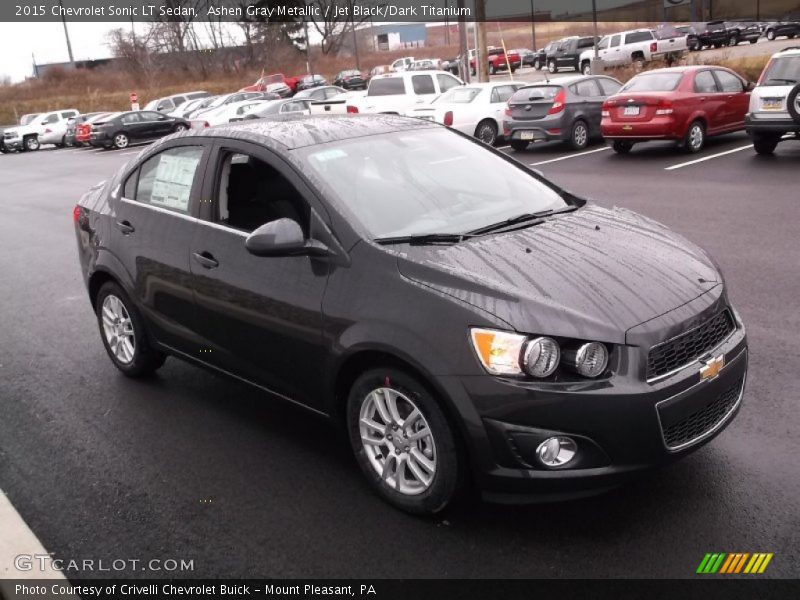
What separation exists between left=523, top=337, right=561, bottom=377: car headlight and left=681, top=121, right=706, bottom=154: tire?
1328cm

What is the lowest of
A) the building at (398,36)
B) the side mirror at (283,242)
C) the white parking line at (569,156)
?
the white parking line at (569,156)

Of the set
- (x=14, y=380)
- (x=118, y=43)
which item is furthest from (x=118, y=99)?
(x=14, y=380)

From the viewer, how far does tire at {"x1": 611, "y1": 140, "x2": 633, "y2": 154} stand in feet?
54.5

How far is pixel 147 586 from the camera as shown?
3.42 m

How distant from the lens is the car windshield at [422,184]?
4113 mm

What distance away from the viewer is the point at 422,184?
14.5ft

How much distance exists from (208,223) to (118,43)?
227 ft

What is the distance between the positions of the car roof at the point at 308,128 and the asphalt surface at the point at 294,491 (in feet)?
4.59

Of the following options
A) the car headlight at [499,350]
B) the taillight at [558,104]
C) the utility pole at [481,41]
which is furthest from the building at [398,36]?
the car headlight at [499,350]

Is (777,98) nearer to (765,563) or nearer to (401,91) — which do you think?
(401,91)

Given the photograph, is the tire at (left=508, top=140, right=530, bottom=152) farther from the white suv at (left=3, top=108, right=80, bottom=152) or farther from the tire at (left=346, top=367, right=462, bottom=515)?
the white suv at (left=3, top=108, right=80, bottom=152)

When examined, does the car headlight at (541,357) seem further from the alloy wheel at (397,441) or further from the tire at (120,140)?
the tire at (120,140)

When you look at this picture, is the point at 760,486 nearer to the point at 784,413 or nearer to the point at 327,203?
the point at 784,413

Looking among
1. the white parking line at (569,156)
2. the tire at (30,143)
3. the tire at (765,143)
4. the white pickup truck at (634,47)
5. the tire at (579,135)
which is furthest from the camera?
the white pickup truck at (634,47)
